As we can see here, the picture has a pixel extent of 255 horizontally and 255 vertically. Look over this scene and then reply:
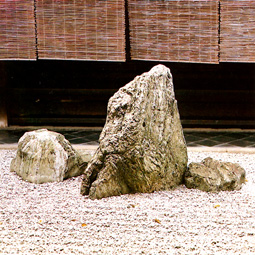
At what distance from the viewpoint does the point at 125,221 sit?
412 cm

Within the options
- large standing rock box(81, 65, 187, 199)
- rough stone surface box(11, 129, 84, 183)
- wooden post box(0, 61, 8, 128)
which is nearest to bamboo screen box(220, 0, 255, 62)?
large standing rock box(81, 65, 187, 199)

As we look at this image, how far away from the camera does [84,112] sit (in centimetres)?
870

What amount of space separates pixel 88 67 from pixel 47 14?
1.92 m

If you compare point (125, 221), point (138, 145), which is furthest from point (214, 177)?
point (125, 221)

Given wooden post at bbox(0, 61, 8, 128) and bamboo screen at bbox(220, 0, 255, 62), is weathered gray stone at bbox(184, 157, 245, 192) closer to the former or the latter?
bamboo screen at bbox(220, 0, 255, 62)

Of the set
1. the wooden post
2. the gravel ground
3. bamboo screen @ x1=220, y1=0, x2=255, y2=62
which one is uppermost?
bamboo screen @ x1=220, y1=0, x2=255, y2=62

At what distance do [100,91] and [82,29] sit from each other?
6.50 feet

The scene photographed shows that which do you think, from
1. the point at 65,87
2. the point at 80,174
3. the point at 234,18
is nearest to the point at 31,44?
the point at 65,87

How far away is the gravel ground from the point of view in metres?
3.59

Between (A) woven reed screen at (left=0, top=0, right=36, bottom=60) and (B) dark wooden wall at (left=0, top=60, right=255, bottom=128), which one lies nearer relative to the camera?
(A) woven reed screen at (left=0, top=0, right=36, bottom=60)

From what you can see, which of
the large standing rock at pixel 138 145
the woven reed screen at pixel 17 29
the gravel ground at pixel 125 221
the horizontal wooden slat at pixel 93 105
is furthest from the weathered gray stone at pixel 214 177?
the woven reed screen at pixel 17 29

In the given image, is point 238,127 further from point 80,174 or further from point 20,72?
point 20,72

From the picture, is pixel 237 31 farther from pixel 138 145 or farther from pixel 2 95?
pixel 2 95

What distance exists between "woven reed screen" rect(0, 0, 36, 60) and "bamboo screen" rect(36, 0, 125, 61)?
5.6 inches
